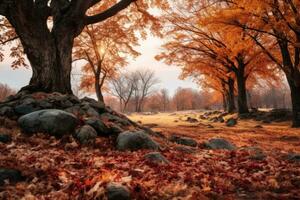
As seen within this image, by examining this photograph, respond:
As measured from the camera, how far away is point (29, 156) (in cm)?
521

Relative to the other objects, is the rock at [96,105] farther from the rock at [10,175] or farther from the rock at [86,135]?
the rock at [10,175]

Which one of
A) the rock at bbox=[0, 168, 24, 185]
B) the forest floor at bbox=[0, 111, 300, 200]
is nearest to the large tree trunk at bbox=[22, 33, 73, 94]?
the forest floor at bbox=[0, 111, 300, 200]

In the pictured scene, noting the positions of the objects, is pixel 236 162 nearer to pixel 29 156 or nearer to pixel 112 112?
pixel 29 156

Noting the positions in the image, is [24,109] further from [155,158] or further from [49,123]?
[155,158]

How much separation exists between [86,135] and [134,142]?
3.25ft

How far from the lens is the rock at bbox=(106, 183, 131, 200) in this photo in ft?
12.0

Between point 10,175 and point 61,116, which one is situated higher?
point 61,116

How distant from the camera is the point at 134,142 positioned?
682cm

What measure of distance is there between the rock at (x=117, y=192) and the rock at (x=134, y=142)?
9.34 ft

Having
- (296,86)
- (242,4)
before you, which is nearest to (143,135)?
(242,4)

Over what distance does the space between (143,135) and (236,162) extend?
6.64 feet

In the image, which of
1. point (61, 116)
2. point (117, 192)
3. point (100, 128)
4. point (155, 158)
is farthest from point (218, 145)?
point (117, 192)

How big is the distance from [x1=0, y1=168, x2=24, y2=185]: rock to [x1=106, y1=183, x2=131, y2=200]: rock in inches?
50.4

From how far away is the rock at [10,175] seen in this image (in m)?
4.13
